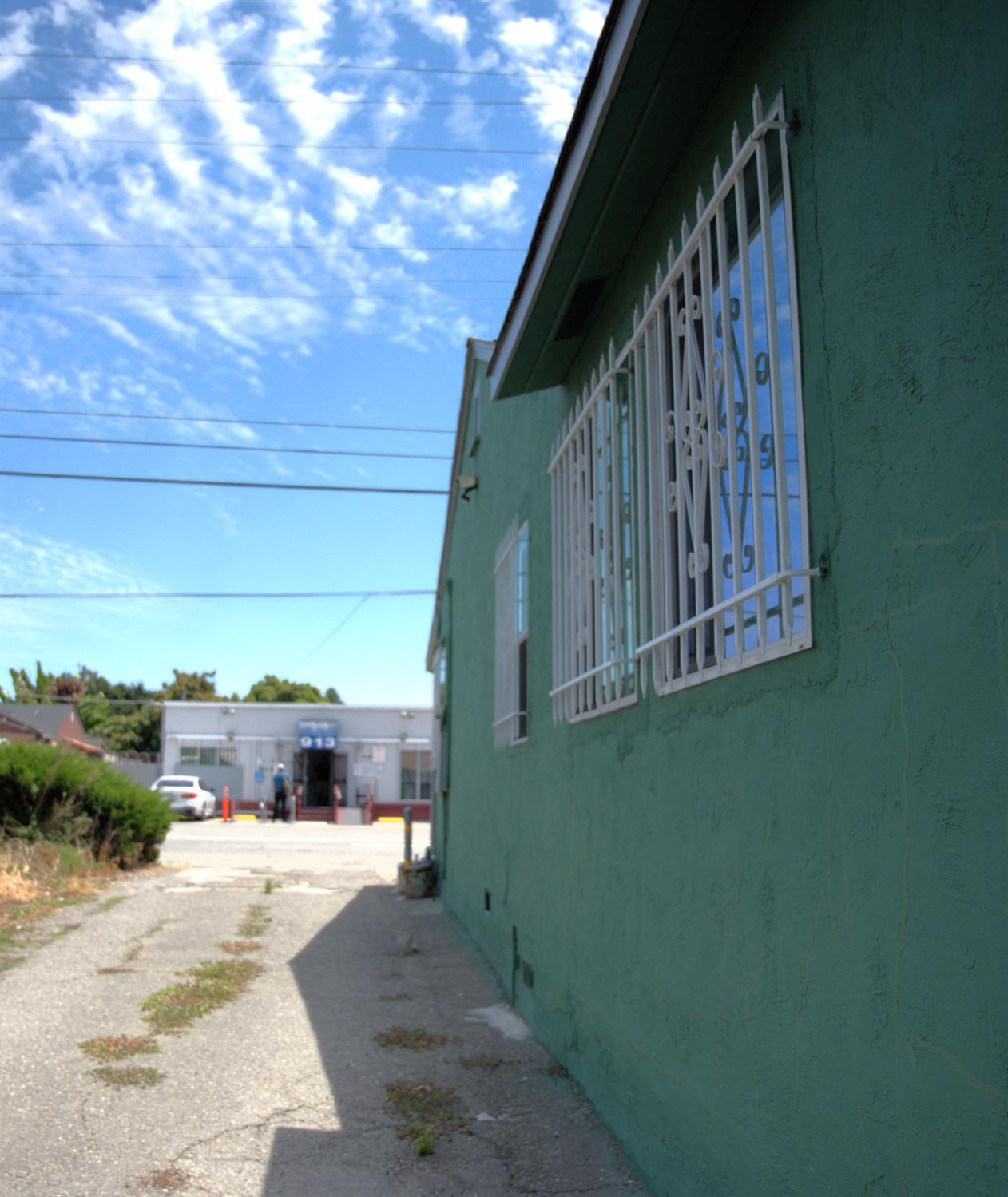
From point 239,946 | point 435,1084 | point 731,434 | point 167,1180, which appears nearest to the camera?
point 731,434

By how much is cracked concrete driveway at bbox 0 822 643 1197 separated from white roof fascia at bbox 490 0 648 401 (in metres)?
3.55

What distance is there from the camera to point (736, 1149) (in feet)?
10.1

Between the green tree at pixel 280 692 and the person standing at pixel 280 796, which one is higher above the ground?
the green tree at pixel 280 692

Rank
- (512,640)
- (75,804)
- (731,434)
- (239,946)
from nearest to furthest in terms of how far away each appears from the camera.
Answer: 1. (731,434)
2. (512,640)
3. (239,946)
4. (75,804)

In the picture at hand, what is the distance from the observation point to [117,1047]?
5988mm

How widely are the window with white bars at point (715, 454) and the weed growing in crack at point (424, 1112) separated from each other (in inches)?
73.0

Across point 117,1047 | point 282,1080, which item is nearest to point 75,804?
point 117,1047

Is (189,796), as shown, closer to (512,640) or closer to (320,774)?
(320,774)

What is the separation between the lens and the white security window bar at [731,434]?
113 inches

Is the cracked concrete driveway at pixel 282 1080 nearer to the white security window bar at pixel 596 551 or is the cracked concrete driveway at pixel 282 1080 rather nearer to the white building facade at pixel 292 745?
the white security window bar at pixel 596 551

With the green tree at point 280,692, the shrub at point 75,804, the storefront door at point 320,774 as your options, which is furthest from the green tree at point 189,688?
the shrub at point 75,804

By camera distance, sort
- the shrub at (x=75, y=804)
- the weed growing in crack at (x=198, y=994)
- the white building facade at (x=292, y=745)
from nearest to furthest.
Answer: the weed growing in crack at (x=198, y=994) → the shrub at (x=75, y=804) → the white building facade at (x=292, y=745)

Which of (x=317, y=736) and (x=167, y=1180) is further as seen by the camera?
(x=317, y=736)

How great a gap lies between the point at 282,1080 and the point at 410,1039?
98 centimetres
